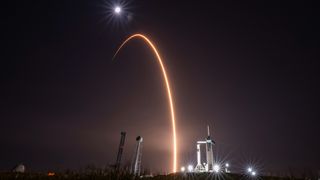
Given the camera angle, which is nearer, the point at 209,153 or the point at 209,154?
the point at 209,154

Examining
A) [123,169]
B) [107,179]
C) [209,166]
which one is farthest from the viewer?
[209,166]

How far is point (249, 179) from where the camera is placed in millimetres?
34719

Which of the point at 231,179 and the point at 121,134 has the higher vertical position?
the point at 121,134

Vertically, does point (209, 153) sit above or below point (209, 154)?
above

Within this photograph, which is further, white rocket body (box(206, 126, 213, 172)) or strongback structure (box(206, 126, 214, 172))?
strongback structure (box(206, 126, 214, 172))

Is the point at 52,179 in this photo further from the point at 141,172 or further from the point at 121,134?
the point at 121,134

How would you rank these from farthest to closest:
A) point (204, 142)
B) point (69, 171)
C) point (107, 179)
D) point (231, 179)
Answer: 1. point (204, 142)
2. point (231, 179)
3. point (69, 171)
4. point (107, 179)

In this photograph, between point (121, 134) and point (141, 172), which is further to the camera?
point (121, 134)

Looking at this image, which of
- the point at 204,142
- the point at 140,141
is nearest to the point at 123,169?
the point at 140,141

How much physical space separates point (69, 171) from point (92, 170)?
1624 millimetres

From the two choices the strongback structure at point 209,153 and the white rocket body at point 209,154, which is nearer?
the white rocket body at point 209,154

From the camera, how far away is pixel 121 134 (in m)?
95.8

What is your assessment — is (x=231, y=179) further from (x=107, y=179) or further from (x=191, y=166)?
(x=191, y=166)

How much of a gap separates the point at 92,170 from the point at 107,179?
4.60 ft
